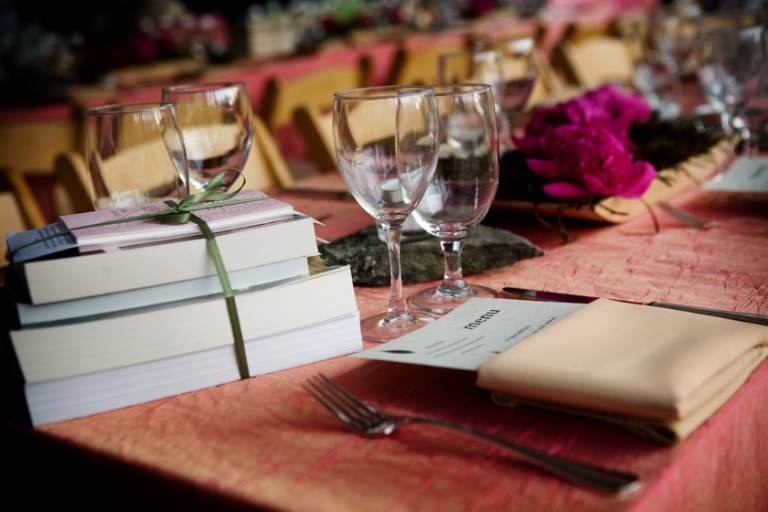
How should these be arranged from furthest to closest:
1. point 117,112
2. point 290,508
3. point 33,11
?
1. point 33,11
2. point 117,112
3. point 290,508

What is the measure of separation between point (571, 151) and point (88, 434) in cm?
63

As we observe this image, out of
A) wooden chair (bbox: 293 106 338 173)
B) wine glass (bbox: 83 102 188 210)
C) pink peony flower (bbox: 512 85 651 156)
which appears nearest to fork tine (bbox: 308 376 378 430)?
wine glass (bbox: 83 102 188 210)

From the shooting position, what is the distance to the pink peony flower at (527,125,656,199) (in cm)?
93

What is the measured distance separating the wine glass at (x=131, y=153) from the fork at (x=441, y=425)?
31 cm

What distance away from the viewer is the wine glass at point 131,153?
789 millimetres

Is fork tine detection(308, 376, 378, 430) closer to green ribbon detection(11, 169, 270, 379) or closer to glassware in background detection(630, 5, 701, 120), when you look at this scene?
green ribbon detection(11, 169, 270, 379)

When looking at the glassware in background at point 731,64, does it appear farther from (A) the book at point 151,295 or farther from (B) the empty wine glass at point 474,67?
(A) the book at point 151,295

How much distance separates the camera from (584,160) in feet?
3.05

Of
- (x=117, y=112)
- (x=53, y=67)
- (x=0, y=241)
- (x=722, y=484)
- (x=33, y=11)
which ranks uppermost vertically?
(x=33, y=11)

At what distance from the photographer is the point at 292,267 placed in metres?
0.64

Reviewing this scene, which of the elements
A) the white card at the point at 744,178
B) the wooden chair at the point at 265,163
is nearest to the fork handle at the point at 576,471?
the white card at the point at 744,178

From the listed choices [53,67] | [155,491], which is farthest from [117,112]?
[53,67]

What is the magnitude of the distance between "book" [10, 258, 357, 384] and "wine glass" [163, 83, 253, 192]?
1.13ft

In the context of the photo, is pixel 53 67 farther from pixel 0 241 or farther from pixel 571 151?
pixel 571 151
